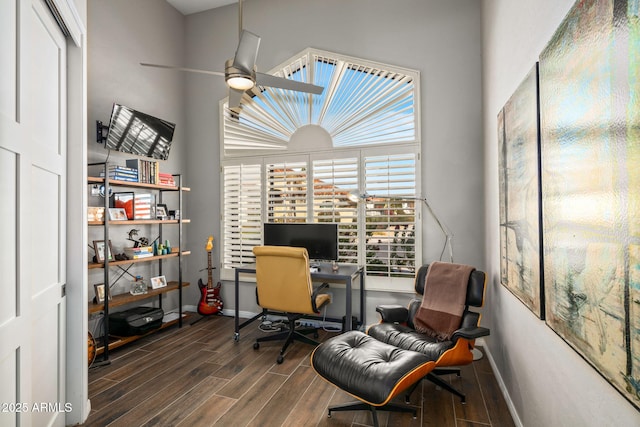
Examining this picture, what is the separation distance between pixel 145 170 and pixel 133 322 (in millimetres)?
1537

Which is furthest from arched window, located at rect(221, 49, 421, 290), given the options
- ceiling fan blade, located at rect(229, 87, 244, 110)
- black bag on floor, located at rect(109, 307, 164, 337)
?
black bag on floor, located at rect(109, 307, 164, 337)

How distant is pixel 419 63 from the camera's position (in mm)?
3643

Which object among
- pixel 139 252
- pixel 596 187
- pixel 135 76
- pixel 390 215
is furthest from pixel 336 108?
pixel 596 187

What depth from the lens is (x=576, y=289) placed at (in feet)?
4.03

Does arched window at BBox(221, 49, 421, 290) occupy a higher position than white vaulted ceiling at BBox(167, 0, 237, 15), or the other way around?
white vaulted ceiling at BBox(167, 0, 237, 15)

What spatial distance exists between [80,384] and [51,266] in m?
0.78

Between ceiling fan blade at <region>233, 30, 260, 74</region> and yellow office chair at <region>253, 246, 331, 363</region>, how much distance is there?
1512 mm

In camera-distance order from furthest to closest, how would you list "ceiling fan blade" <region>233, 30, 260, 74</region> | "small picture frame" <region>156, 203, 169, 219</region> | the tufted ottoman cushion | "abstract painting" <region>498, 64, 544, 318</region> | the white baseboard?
"small picture frame" <region>156, 203, 169, 219</region>, "ceiling fan blade" <region>233, 30, 260, 74</region>, the white baseboard, the tufted ottoman cushion, "abstract painting" <region>498, 64, 544, 318</region>

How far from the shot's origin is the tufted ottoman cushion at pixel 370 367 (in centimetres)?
190

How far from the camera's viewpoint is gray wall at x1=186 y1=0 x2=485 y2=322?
3445 millimetres

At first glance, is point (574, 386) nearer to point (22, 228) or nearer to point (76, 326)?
point (22, 228)

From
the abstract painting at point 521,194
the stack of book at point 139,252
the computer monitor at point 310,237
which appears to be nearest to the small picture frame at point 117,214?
the stack of book at point 139,252

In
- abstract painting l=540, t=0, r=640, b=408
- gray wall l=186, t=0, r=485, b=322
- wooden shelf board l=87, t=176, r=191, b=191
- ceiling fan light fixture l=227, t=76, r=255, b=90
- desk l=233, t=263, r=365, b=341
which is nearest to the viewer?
abstract painting l=540, t=0, r=640, b=408

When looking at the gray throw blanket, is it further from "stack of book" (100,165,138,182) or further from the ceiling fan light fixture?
"stack of book" (100,165,138,182)
